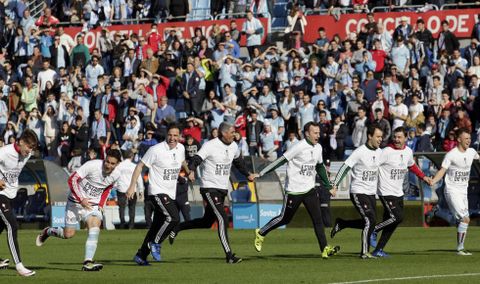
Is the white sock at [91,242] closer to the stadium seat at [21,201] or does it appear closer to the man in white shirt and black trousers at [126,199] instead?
the man in white shirt and black trousers at [126,199]

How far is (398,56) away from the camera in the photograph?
38.3m

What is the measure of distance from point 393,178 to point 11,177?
22.9 feet

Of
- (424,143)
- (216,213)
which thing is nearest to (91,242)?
(216,213)

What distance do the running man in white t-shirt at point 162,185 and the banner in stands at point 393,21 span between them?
2068cm

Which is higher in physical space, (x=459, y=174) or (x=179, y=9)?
(x=179, y=9)

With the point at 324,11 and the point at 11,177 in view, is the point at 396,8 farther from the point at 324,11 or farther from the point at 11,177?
the point at 11,177

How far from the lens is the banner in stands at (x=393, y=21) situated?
41.0 metres

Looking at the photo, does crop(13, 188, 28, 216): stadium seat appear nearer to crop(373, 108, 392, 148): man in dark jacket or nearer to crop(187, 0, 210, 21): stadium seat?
crop(373, 108, 392, 148): man in dark jacket

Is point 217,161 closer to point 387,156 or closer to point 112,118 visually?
point 387,156

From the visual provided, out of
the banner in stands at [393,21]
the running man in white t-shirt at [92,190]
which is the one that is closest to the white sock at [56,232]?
the running man in white t-shirt at [92,190]

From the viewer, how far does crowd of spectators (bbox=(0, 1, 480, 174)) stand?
36625 millimetres

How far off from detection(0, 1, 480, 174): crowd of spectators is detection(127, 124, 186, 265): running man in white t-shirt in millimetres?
13598

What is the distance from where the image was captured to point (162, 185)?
69.5ft

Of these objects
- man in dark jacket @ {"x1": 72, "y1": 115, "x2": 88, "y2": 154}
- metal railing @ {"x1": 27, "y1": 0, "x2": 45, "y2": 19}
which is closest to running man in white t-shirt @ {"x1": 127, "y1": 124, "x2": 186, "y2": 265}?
man in dark jacket @ {"x1": 72, "y1": 115, "x2": 88, "y2": 154}
